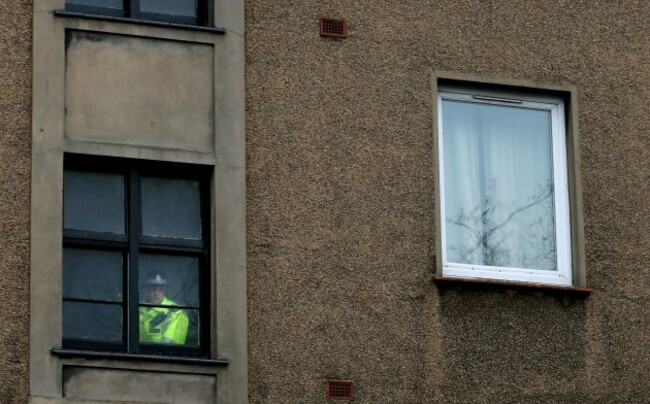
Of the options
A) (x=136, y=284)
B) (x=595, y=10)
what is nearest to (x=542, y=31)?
(x=595, y=10)

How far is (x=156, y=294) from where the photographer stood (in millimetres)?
18984

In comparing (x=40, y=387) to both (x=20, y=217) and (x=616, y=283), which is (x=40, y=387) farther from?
(x=616, y=283)

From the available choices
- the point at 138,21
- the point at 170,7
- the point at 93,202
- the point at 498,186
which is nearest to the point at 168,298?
the point at 93,202

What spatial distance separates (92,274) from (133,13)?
250 cm

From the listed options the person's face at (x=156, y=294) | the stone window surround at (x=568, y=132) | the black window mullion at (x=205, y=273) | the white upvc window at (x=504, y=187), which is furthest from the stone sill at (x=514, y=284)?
the person's face at (x=156, y=294)

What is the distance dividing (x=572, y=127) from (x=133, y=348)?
494 centimetres

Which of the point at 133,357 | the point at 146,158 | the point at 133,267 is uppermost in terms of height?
the point at 146,158

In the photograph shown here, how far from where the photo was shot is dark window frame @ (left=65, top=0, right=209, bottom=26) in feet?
63.8

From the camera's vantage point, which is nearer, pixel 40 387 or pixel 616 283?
pixel 40 387

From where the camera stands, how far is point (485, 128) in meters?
20.6

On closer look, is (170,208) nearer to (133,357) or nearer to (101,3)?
(133,357)

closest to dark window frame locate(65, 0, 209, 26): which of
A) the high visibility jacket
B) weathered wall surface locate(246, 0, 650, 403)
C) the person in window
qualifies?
weathered wall surface locate(246, 0, 650, 403)

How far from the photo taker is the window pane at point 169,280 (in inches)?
747

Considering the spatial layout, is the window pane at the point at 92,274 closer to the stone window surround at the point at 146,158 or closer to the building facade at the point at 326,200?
the building facade at the point at 326,200
